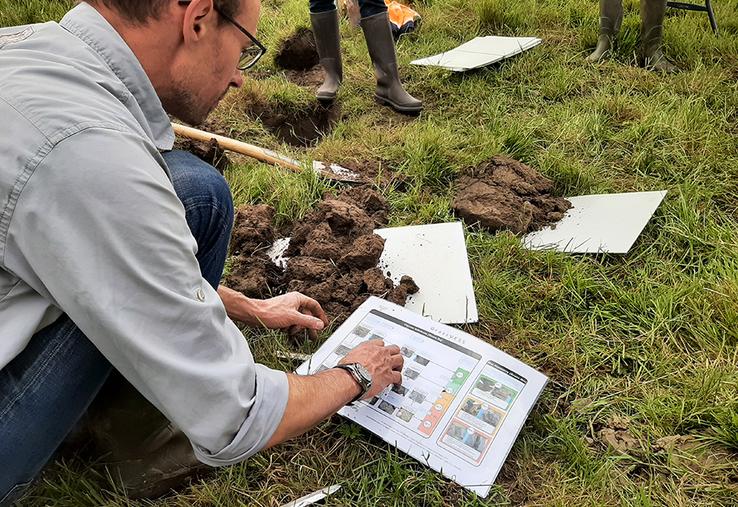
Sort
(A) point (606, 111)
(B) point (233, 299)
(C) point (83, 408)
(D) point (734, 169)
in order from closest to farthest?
(C) point (83, 408), (B) point (233, 299), (D) point (734, 169), (A) point (606, 111)

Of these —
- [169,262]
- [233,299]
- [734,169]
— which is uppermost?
[169,262]

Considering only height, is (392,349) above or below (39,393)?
below

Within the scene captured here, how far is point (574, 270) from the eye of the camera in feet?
7.00

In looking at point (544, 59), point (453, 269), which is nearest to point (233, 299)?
point (453, 269)

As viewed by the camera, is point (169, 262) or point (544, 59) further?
point (544, 59)

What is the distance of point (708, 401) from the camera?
5.41 ft

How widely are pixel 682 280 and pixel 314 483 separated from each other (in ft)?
4.91

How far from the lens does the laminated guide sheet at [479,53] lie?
11.7ft

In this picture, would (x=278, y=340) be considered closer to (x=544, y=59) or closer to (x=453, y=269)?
(x=453, y=269)

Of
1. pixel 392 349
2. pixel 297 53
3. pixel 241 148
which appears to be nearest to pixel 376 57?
pixel 297 53

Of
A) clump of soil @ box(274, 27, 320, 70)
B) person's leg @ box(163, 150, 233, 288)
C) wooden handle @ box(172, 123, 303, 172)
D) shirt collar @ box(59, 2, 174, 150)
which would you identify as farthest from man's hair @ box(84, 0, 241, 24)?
clump of soil @ box(274, 27, 320, 70)

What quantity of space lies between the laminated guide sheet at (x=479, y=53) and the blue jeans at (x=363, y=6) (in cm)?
51

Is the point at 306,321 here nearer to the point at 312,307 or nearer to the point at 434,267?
the point at 312,307

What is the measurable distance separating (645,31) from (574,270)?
2274mm
